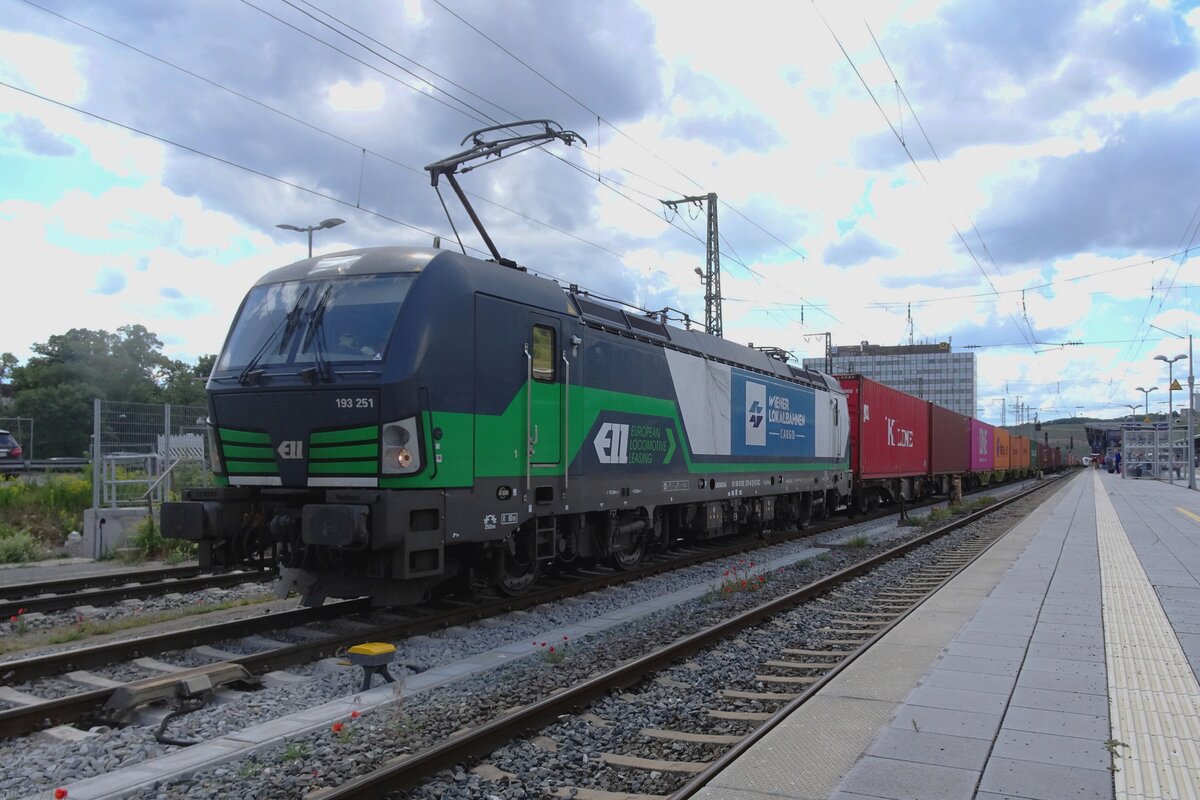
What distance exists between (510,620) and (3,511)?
1267 centimetres

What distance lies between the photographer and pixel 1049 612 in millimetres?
8766

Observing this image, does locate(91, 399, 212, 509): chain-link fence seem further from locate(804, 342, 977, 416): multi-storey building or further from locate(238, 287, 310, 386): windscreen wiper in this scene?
locate(804, 342, 977, 416): multi-storey building

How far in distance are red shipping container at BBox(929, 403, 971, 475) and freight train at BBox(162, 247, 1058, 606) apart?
824 inches

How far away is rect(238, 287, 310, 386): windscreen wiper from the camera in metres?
7.83

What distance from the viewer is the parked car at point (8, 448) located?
111 feet

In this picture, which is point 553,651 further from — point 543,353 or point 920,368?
point 920,368

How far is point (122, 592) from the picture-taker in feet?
31.3

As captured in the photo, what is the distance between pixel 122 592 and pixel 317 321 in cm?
442

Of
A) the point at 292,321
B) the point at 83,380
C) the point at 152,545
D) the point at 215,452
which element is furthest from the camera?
the point at 83,380

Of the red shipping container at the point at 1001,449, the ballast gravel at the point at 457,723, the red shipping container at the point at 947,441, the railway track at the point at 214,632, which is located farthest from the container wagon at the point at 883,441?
the red shipping container at the point at 1001,449

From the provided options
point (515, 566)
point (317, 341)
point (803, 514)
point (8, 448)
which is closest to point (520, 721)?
point (317, 341)

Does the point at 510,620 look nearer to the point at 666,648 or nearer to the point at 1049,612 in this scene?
the point at 666,648

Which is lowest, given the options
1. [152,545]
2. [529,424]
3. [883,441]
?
[152,545]

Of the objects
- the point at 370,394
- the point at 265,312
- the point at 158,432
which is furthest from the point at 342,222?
the point at 370,394
